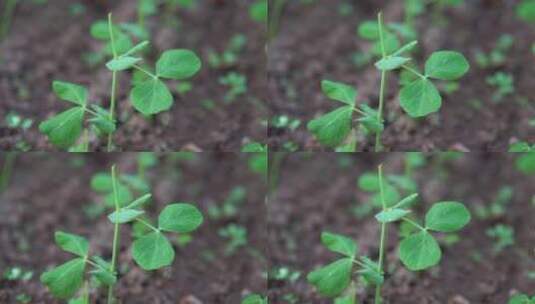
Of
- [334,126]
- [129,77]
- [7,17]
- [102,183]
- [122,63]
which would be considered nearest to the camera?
[122,63]

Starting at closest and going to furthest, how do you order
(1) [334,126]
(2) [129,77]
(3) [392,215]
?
(3) [392,215] < (1) [334,126] < (2) [129,77]

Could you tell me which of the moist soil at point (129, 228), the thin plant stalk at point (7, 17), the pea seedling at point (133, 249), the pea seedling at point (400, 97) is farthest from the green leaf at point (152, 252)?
the thin plant stalk at point (7, 17)

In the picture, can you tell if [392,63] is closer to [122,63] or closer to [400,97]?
[400,97]

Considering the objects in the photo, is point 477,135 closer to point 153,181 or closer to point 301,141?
point 301,141

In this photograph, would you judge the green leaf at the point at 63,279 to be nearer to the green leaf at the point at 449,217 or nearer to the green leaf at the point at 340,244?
the green leaf at the point at 340,244

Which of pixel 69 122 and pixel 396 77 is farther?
pixel 396 77

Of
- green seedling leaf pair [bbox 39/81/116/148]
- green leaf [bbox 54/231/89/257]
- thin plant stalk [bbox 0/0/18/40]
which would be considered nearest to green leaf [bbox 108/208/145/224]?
green leaf [bbox 54/231/89/257]

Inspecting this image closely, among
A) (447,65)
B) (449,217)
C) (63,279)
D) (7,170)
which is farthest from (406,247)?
(7,170)

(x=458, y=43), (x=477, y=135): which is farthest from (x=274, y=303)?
(x=458, y=43)
